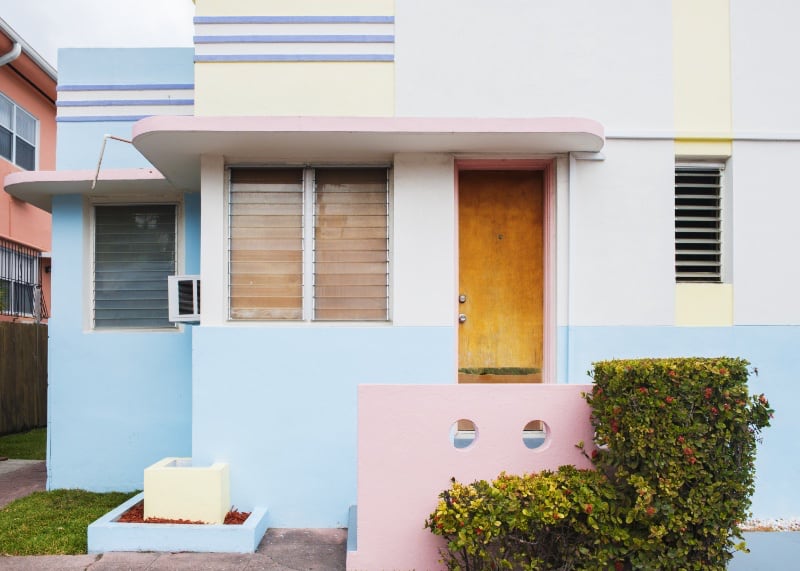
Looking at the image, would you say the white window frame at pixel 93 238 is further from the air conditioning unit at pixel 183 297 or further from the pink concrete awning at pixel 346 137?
the pink concrete awning at pixel 346 137

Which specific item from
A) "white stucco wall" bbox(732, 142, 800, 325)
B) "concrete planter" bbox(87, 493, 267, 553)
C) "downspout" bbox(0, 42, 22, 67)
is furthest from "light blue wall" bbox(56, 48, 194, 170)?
"white stucco wall" bbox(732, 142, 800, 325)

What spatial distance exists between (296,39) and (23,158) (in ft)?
32.5

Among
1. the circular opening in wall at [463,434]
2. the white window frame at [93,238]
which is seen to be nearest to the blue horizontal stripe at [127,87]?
the white window frame at [93,238]

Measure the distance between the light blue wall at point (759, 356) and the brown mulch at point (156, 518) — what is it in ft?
10.5

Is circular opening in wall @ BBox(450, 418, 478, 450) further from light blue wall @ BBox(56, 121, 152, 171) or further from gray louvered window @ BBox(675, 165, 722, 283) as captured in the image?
light blue wall @ BBox(56, 121, 152, 171)

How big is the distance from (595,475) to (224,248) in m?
3.77

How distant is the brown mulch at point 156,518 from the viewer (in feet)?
16.6

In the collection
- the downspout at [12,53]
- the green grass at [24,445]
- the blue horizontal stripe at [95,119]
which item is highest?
the downspout at [12,53]

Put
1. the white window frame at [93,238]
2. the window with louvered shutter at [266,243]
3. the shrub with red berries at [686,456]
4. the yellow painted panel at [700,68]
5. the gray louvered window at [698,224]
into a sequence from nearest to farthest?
the shrub with red berries at [686,456], the window with louvered shutter at [266,243], the yellow painted panel at [700,68], the gray louvered window at [698,224], the white window frame at [93,238]

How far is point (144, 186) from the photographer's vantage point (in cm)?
673

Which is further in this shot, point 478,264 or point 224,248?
point 478,264

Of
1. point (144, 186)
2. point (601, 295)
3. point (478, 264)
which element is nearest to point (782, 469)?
point (601, 295)

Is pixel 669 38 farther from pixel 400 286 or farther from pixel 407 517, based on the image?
pixel 407 517

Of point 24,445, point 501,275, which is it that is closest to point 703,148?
point 501,275
